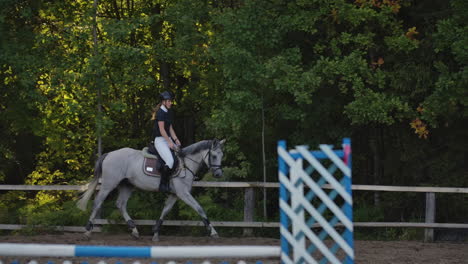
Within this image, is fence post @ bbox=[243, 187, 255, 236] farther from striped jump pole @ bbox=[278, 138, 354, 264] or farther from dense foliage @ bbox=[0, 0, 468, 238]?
striped jump pole @ bbox=[278, 138, 354, 264]

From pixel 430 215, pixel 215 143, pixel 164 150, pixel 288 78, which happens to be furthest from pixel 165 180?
pixel 430 215

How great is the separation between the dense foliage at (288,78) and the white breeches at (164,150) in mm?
1754

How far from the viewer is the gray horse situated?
43.7 feet

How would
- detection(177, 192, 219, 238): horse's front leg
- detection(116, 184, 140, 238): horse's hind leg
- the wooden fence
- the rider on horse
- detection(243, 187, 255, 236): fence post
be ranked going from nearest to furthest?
the rider on horse
detection(177, 192, 219, 238): horse's front leg
detection(116, 184, 140, 238): horse's hind leg
the wooden fence
detection(243, 187, 255, 236): fence post

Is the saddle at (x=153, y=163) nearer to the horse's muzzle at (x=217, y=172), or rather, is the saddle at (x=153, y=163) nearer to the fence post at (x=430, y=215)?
the horse's muzzle at (x=217, y=172)

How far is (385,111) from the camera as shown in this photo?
14.7 meters

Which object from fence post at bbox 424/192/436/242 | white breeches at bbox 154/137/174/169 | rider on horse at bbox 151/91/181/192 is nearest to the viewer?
rider on horse at bbox 151/91/181/192

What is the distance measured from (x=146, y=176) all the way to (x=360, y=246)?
4.26 m

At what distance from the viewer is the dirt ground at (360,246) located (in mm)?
11273

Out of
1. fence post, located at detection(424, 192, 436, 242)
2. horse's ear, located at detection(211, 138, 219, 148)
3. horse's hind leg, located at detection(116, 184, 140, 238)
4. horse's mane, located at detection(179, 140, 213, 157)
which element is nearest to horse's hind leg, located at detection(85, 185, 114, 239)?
horse's hind leg, located at detection(116, 184, 140, 238)

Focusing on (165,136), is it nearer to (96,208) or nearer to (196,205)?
(196,205)

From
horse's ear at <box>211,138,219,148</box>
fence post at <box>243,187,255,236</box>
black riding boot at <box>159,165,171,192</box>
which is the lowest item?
fence post at <box>243,187,255,236</box>

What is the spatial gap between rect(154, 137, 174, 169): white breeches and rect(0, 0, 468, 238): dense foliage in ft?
5.75

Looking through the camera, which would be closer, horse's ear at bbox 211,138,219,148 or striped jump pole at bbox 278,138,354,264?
striped jump pole at bbox 278,138,354,264
